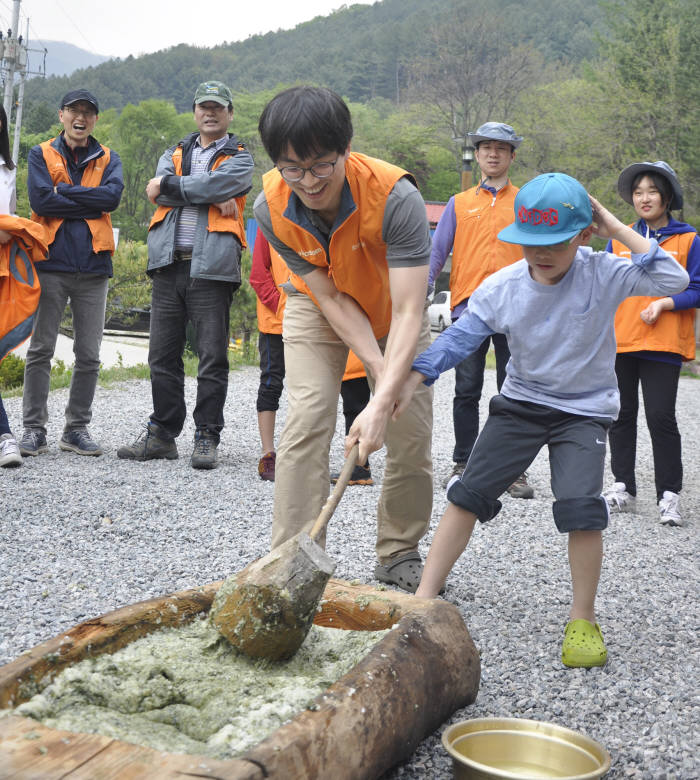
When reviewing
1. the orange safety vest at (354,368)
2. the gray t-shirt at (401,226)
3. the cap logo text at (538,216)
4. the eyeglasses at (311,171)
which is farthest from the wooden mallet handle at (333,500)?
the orange safety vest at (354,368)

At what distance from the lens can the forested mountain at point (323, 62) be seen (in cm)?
8544

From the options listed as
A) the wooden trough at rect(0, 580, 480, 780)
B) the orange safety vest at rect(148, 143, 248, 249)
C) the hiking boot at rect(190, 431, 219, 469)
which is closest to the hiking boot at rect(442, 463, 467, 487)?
the hiking boot at rect(190, 431, 219, 469)

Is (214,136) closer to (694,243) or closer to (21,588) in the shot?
(694,243)

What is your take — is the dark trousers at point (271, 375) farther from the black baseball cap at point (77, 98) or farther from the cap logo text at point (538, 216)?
the cap logo text at point (538, 216)

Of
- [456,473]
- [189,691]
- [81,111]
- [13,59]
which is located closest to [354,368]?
[456,473]

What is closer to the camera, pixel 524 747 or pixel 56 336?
pixel 524 747

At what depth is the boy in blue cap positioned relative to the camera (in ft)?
9.45

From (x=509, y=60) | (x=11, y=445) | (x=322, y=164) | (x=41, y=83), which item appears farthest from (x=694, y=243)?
(x=41, y=83)

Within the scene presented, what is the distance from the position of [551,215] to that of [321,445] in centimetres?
112

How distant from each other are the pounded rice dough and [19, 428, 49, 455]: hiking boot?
11.3 ft

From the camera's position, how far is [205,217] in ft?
18.2

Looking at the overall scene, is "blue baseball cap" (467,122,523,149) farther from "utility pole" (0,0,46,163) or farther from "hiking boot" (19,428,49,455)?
"utility pole" (0,0,46,163)

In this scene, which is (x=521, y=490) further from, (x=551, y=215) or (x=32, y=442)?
(x=32, y=442)

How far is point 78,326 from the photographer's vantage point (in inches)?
224
